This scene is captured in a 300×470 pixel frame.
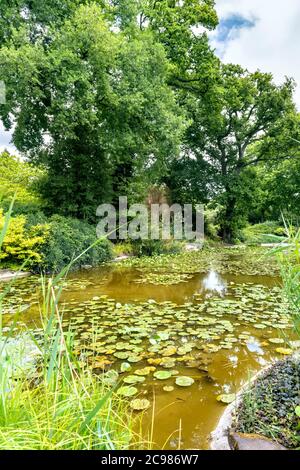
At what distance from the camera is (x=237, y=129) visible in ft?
48.9

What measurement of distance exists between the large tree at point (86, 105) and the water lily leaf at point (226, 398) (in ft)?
24.2

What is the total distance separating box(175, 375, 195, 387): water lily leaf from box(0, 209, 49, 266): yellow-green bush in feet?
14.5

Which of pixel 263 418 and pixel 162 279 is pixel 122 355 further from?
pixel 162 279

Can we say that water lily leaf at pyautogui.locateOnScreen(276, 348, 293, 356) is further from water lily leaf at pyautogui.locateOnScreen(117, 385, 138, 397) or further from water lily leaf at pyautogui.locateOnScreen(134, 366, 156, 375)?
water lily leaf at pyautogui.locateOnScreen(117, 385, 138, 397)

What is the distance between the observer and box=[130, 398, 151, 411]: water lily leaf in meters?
1.94

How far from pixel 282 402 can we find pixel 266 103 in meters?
15.4

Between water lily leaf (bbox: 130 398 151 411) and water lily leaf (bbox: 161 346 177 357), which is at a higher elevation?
water lily leaf (bbox: 161 346 177 357)

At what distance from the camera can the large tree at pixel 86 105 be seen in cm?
744

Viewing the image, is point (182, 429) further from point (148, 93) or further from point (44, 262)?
point (148, 93)

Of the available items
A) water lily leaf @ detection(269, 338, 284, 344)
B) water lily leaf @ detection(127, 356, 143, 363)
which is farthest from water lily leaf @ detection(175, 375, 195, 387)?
water lily leaf @ detection(269, 338, 284, 344)

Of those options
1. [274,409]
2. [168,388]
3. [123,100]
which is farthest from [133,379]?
[123,100]

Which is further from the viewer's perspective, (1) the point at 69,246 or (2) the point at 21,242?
(1) the point at 69,246

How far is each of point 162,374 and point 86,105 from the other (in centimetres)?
750

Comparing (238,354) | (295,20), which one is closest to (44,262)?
(238,354)
